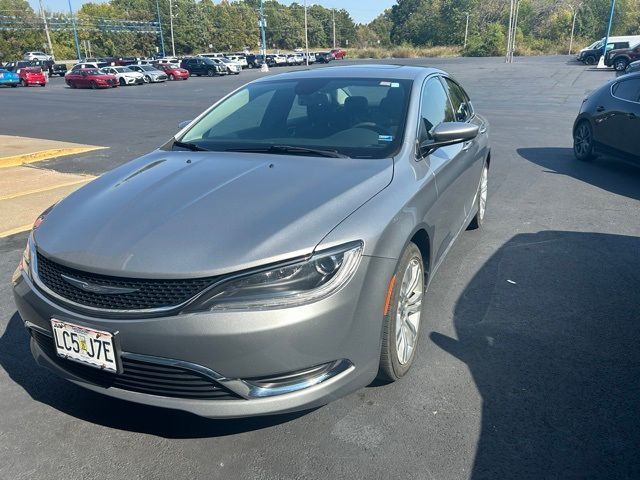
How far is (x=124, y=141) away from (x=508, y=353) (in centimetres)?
1073

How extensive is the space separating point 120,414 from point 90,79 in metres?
36.5

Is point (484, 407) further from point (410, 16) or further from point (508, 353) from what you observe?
point (410, 16)

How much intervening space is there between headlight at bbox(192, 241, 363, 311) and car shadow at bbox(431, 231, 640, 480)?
1.06 m

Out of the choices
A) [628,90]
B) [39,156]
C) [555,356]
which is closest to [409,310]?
[555,356]

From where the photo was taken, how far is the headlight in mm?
2275

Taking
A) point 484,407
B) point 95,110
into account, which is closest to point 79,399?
point 484,407

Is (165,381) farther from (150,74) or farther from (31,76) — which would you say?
(31,76)

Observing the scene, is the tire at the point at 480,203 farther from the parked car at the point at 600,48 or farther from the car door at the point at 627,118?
the parked car at the point at 600,48

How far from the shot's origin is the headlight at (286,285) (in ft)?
7.47

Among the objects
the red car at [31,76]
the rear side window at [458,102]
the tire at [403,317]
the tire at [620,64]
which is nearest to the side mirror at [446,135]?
the tire at [403,317]

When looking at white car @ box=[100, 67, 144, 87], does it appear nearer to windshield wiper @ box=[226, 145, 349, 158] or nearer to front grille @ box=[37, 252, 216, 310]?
windshield wiper @ box=[226, 145, 349, 158]

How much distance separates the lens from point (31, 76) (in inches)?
1512

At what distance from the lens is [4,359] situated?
→ 3.43 m

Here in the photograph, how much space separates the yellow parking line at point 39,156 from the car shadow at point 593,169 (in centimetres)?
817
